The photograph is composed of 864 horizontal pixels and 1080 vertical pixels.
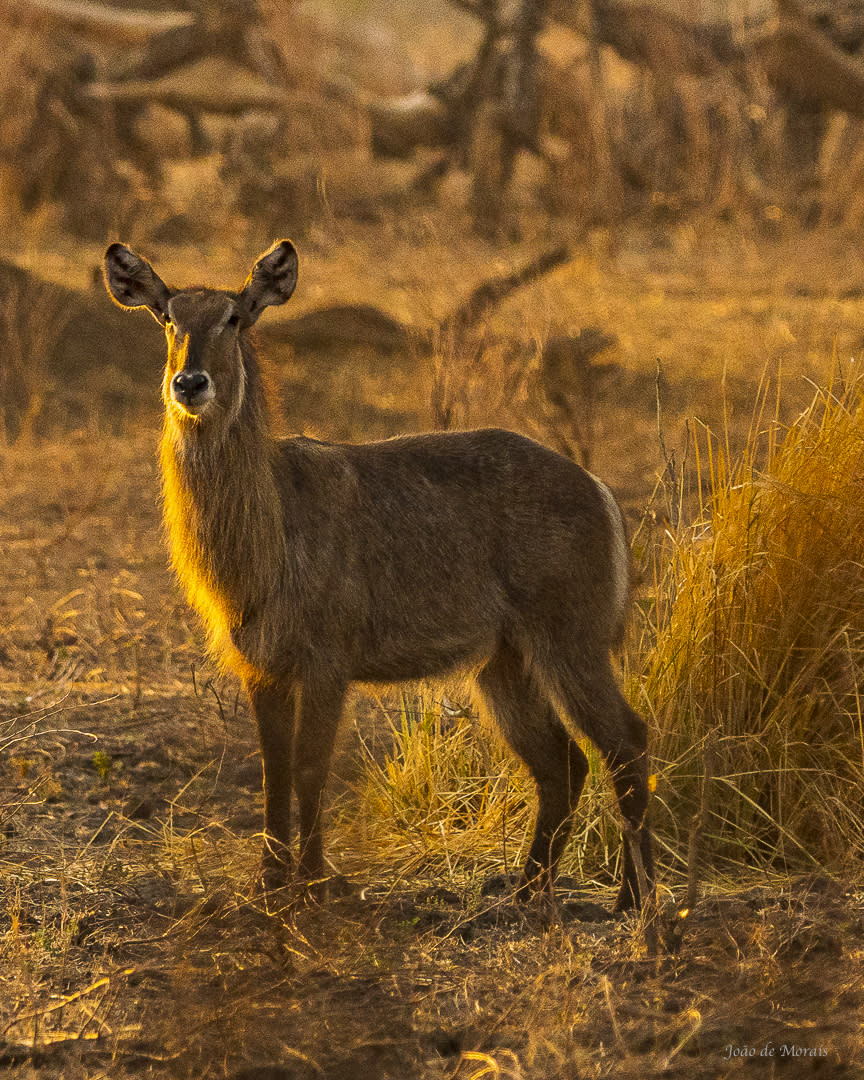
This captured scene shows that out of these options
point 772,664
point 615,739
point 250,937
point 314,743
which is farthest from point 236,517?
point 772,664

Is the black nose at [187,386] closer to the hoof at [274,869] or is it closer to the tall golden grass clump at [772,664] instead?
the hoof at [274,869]

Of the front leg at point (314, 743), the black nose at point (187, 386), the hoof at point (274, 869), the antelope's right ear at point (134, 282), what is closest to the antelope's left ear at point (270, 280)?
the antelope's right ear at point (134, 282)

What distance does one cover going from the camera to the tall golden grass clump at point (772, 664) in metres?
4.75

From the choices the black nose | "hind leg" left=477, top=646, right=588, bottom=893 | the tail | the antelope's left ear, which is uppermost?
the antelope's left ear

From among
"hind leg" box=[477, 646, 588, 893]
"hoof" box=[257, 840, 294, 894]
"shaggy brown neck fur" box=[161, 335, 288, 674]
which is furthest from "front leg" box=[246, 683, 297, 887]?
"hind leg" box=[477, 646, 588, 893]

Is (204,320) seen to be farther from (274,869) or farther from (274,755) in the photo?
(274,869)

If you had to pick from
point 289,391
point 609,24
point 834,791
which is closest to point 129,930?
point 834,791

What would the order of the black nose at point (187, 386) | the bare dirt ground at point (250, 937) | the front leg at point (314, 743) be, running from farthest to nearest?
the front leg at point (314, 743) < the black nose at point (187, 386) < the bare dirt ground at point (250, 937)

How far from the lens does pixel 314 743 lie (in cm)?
425

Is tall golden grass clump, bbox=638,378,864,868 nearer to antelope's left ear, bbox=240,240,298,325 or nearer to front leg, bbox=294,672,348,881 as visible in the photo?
front leg, bbox=294,672,348,881

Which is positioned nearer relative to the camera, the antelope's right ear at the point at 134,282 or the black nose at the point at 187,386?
the black nose at the point at 187,386

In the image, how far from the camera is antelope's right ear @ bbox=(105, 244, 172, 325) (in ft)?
14.2

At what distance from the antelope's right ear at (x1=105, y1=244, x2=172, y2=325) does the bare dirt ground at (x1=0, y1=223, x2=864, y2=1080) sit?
3.95ft

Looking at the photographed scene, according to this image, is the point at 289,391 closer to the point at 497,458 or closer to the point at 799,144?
the point at 497,458
